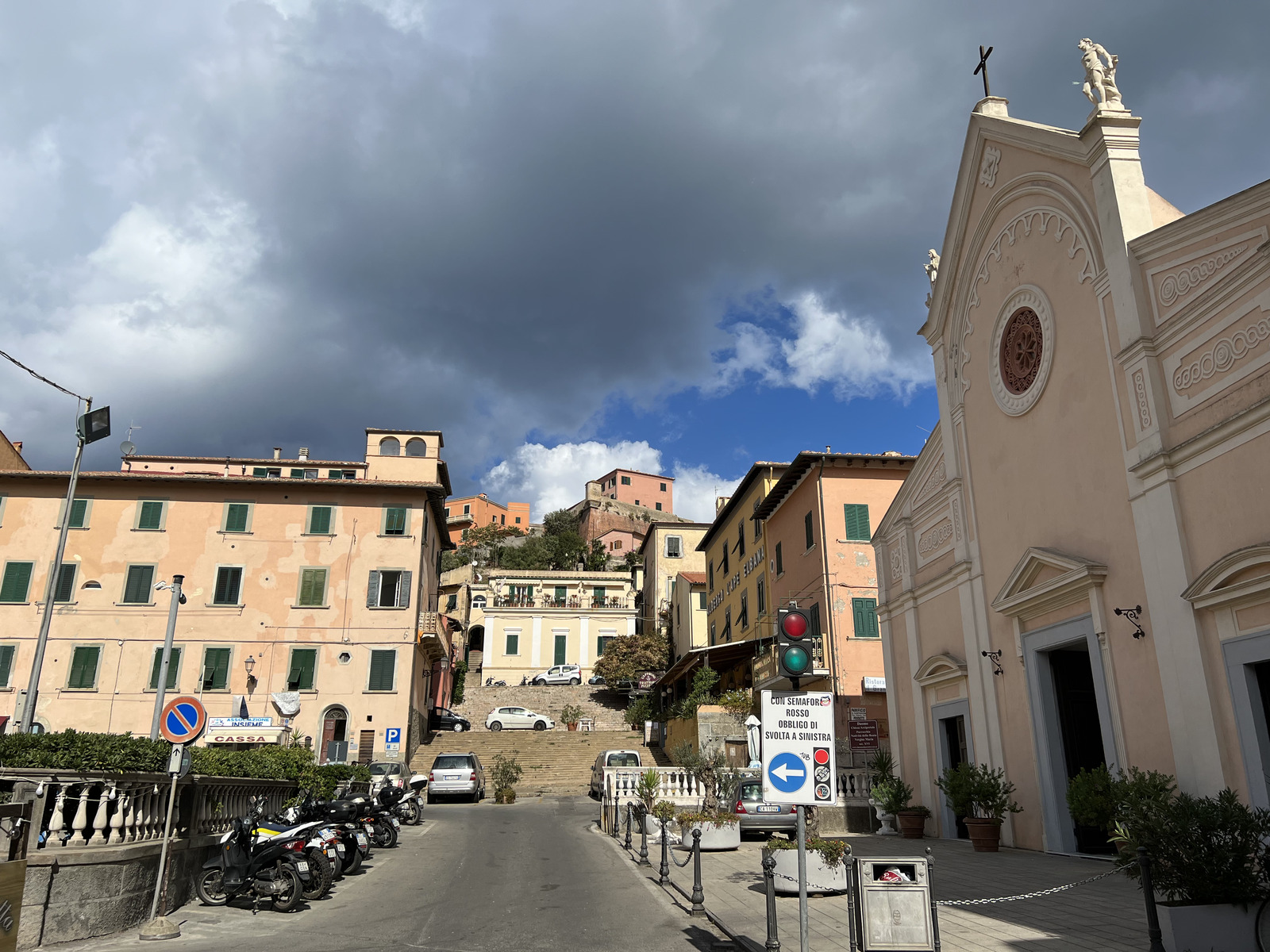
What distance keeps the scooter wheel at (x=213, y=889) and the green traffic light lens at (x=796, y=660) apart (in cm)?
791

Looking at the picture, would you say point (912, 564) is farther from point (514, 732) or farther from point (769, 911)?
point (514, 732)

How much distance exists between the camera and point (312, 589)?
3356 centimetres

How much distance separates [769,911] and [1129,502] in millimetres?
7804

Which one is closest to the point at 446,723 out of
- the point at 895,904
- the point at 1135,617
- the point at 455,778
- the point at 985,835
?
the point at 455,778

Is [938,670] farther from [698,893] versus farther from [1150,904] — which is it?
[1150,904]

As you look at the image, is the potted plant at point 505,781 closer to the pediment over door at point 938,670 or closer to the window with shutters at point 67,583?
the pediment over door at point 938,670

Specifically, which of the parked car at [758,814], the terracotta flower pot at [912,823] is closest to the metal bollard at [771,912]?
the parked car at [758,814]

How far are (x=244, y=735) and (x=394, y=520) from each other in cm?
1145

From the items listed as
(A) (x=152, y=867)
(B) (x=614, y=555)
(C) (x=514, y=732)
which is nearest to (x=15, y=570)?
(C) (x=514, y=732)

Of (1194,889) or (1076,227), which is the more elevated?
(1076,227)

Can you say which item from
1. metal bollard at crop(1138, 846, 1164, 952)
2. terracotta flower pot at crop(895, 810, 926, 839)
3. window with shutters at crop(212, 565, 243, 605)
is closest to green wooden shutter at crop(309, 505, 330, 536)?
window with shutters at crop(212, 565, 243, 605)

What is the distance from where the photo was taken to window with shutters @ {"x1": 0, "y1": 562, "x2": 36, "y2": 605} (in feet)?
106

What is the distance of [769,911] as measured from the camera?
7273mm

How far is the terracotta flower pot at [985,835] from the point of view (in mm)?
13945
